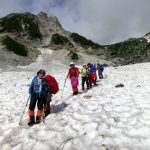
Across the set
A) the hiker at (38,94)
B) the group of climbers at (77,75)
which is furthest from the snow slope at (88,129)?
the group of climbers at (77,75)

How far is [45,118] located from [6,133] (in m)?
1.87

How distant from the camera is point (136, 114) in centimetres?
1004

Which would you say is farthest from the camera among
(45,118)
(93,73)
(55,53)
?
(55,53)

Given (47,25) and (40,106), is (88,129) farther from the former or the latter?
(47,25)

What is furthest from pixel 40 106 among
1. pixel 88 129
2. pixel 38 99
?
pixel 88 129

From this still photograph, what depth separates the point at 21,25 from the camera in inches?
6009

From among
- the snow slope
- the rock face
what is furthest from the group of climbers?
the rock face

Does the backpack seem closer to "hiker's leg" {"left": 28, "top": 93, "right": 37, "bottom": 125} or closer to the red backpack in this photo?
the red backpack

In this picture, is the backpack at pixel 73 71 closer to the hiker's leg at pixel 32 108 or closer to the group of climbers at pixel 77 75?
the group of climbers at pixel 77 75

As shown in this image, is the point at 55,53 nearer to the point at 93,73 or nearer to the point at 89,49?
the point at 89,49

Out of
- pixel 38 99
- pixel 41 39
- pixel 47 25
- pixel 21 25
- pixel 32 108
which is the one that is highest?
pixel 47 25

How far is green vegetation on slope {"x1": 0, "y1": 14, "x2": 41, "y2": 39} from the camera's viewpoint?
453ft

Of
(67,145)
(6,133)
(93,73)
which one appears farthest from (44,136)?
(93,73)

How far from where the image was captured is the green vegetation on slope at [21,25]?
5441 inches
